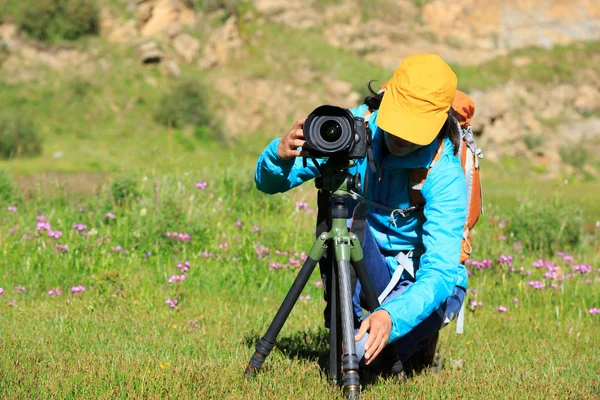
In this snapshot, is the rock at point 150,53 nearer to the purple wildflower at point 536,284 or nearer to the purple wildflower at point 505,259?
the purple wildflower at point 505,259

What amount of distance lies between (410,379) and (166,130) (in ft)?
63.2

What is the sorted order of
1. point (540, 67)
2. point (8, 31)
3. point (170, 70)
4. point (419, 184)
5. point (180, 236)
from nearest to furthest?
1. point (419, 184)
2. point (180, 236)
3. point (8, 31)
4. point (170, 70)
5. point (540, 67)

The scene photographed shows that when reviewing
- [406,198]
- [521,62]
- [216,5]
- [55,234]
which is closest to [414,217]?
[406,198]

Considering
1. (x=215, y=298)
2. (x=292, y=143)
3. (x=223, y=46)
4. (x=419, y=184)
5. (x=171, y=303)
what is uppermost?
(x=292, y=143)

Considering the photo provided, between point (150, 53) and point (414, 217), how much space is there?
73.7ft

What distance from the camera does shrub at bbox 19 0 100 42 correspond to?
2373 cm

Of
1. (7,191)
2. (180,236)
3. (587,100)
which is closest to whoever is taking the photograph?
(180,236)

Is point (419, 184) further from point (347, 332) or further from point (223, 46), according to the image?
point (223, 46)

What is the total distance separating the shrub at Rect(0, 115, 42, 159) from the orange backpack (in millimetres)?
15762

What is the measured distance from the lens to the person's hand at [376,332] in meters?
3.08

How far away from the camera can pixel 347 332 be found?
3230 mm

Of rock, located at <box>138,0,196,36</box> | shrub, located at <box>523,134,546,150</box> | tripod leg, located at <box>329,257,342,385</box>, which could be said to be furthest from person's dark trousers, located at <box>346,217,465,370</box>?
shrub, located at <box>523,134,546,150</box>

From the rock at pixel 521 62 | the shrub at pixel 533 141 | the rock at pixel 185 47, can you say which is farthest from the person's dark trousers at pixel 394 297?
the rock at pixel 521 62

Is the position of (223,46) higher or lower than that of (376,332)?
lower
